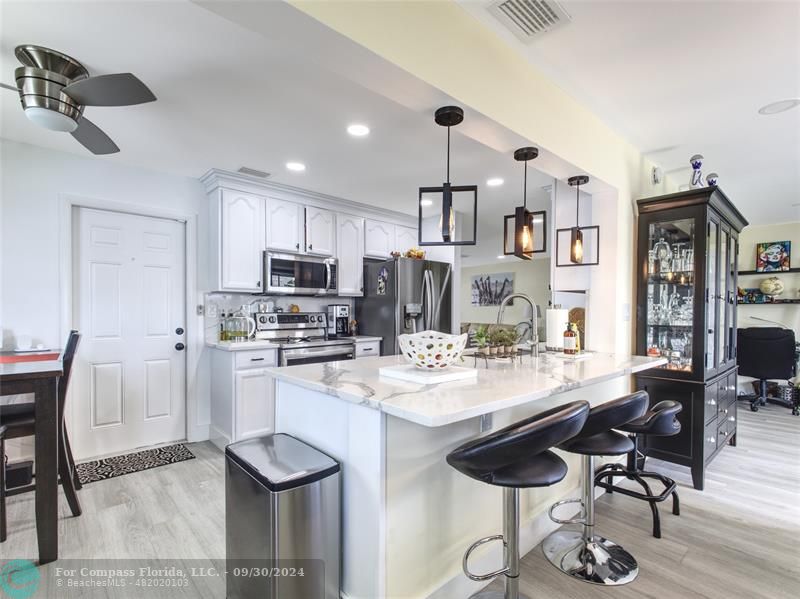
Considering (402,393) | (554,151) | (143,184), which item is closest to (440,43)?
(554,151)

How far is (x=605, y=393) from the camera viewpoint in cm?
270

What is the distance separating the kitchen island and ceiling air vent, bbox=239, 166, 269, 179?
89.2 inches

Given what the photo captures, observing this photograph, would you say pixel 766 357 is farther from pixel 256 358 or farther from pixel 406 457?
pixel 256 358

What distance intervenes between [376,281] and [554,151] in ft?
8.61

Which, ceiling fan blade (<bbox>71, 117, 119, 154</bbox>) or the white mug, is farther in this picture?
the white mug

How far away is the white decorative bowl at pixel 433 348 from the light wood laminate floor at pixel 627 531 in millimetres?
1102

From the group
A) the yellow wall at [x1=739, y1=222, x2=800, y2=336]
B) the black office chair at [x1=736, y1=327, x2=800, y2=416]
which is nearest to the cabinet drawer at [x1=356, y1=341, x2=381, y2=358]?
the black office chair at [x1=736, y1=327, x2=800, y2=416]

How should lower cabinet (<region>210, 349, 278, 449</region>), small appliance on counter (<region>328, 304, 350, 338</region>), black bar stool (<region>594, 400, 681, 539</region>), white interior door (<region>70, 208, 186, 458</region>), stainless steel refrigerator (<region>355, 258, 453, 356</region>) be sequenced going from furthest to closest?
small appliance on counter (<region>328, 304, 350, 338</region>), stainless steel refrigerator (<region>355, 258, 453, 356</region>), lower cabinet (<region>210, 349, 278, 449</region>), white interior door (<region>70, 208, 186, 458</region>), black bar stool (<region>594, 400, 681, 539</region>)

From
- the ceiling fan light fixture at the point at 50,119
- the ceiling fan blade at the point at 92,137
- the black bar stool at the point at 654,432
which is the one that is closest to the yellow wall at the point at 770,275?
the black bar stool at the point at 654,432

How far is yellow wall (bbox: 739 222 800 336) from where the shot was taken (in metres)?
5.43

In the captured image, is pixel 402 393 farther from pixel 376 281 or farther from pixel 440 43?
pixel 376 281

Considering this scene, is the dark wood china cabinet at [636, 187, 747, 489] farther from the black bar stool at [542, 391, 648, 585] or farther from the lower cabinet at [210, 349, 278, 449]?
the lower cabinet at [210, 349, 278, 449]

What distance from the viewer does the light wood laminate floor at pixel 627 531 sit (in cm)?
175

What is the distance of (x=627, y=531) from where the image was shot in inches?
85.8
